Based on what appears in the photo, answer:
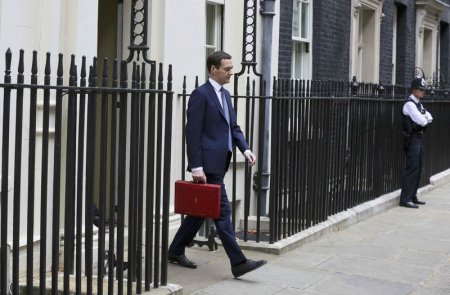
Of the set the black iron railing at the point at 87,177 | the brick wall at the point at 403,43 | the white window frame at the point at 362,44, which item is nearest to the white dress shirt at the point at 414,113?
the white window frame at the point at 362,44

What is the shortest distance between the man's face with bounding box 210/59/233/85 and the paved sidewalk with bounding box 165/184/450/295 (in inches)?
64.9

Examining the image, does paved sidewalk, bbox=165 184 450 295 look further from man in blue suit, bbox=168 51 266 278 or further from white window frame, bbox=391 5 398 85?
white window frame, bbox=391 5 398 85

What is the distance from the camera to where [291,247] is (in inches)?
324

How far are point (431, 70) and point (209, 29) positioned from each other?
40.3 feet

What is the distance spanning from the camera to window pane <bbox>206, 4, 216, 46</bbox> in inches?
377

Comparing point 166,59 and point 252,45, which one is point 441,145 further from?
point 166,59

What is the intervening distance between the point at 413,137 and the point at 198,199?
5.83 m

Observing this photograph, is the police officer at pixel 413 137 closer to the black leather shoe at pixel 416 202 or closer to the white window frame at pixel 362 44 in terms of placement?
the black leather shoe at pixel 416 202

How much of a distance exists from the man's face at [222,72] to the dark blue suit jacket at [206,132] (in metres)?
0.08

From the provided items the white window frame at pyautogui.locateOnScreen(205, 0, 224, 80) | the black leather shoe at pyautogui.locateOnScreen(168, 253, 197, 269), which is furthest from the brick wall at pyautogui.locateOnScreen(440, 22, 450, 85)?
the black leather shoe at pyautogui.locateOnScreen(168, 253, 197, 269)

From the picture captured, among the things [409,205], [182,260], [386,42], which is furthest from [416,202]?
[182,260]

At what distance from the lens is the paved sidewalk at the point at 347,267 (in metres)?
6.77

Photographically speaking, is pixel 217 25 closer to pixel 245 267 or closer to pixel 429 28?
pixel 245 267

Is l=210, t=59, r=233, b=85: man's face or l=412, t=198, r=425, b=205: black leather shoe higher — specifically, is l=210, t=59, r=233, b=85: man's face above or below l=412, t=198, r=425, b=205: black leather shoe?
above
